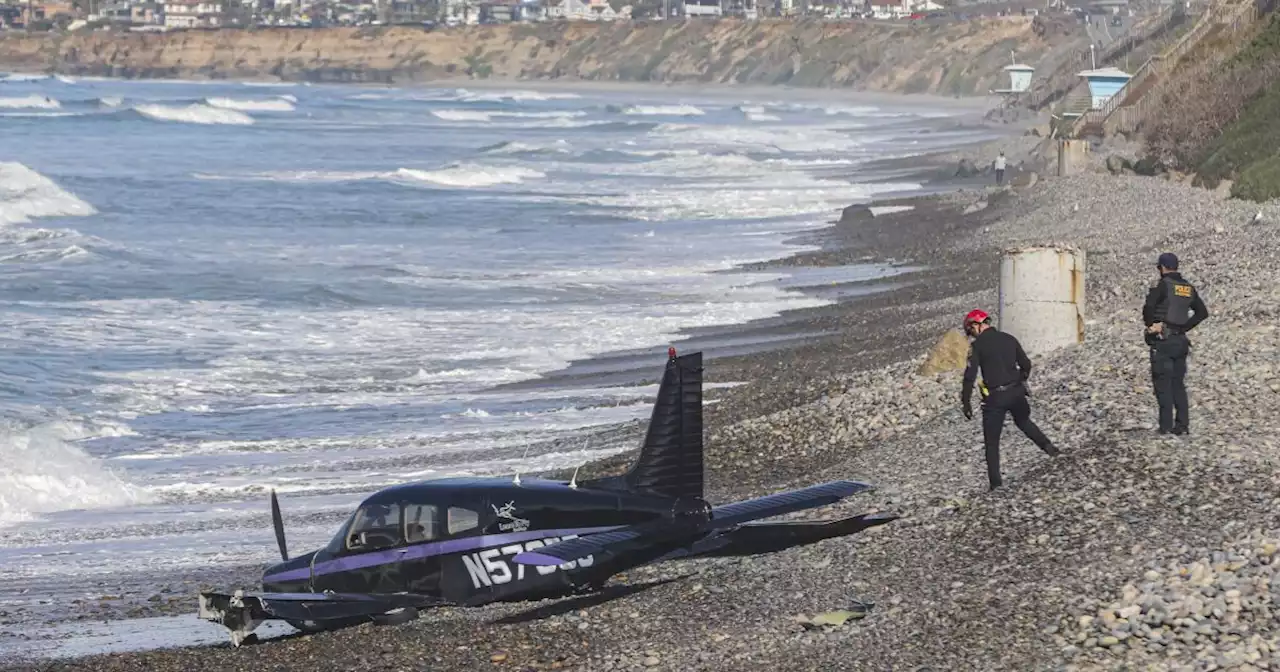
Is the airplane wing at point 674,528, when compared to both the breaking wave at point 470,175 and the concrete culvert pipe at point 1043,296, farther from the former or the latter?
the breaking wave at point 470,175

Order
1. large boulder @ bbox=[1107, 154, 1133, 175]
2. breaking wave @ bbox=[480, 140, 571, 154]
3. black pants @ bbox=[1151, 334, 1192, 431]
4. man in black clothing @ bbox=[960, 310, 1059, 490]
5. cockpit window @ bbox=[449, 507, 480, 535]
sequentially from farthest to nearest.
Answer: breaking wave @ bbox=[480, 140, 571, 154] < large boulder @ bbox=[1107, 154, 1133, 175] < black pants @ bbox=[1151, 334, 1192, 431] < man in black clothing @ bbox=[960, 310, 1059, 490] < cockpit window @ bbox=[449, 507, 480, 535]

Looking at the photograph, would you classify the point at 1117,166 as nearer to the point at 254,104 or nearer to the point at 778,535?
the point at 778,535

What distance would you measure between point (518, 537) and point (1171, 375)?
603 centimetres

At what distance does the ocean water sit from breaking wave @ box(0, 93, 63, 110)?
50.1 m

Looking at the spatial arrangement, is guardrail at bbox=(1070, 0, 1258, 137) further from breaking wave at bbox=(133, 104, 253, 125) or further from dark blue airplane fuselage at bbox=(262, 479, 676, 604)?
breaking wave at bbox=(133, 104, 253, 125)

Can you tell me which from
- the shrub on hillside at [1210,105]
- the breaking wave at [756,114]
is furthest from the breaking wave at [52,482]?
the breaking wave at [756,114]

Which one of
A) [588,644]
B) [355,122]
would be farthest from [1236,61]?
[355,122]

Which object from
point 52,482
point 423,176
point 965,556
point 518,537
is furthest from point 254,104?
point 965,556

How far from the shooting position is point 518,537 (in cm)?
1531

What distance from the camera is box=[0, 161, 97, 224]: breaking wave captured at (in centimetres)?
6275

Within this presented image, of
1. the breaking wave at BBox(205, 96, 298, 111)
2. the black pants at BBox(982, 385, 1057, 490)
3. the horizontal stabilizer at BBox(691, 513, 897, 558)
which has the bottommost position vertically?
the breaking wave at BBox(205, 96, 298, 111)

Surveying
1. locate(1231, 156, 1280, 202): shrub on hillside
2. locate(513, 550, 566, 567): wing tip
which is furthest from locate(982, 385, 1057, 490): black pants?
locate(1231, 156, 1280, 202): shrub on hillside

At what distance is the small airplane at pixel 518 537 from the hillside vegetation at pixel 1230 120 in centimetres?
2695

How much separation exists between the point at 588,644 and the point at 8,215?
51962 mm
